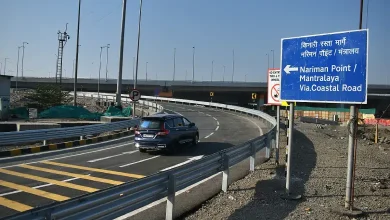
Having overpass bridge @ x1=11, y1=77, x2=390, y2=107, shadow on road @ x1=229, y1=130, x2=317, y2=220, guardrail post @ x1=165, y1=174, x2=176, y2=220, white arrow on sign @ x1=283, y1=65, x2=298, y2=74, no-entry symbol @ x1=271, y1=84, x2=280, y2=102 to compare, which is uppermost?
overpass bridge @ x1=11, y1=77, x2=390, y2=107

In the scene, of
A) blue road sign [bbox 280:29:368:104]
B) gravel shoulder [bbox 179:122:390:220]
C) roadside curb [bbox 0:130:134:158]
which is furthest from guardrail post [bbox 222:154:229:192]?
roadside curb [bbox 0:130:134:158]

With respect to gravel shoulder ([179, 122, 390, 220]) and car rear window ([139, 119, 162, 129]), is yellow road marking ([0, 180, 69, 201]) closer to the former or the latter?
gravel shoulder ([179, 122, 390, 220])

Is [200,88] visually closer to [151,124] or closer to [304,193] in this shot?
[151,124]

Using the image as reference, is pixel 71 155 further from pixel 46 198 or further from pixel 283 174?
pixel 283 174

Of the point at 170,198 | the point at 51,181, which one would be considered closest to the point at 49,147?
the point at 51,181

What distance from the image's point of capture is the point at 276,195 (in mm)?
8500

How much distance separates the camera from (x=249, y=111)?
130ft

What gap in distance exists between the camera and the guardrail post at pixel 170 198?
6770mm

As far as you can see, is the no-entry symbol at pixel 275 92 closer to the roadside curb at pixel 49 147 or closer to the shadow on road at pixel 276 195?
the shadow on road at pixel 276 195

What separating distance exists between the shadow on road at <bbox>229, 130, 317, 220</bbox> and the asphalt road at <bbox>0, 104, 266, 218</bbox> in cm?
373

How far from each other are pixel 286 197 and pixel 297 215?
112cm

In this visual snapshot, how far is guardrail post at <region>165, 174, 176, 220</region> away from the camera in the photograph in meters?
6.77

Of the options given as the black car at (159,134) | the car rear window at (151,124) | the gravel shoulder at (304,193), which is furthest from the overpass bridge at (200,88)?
the gravel shoulder at (304,193)

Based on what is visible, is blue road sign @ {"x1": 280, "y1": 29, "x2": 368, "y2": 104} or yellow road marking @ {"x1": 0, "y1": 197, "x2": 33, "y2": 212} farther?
yellow road marking @ {"x1": 0, "y1": 197, "x2": 33, "y2": 212}
